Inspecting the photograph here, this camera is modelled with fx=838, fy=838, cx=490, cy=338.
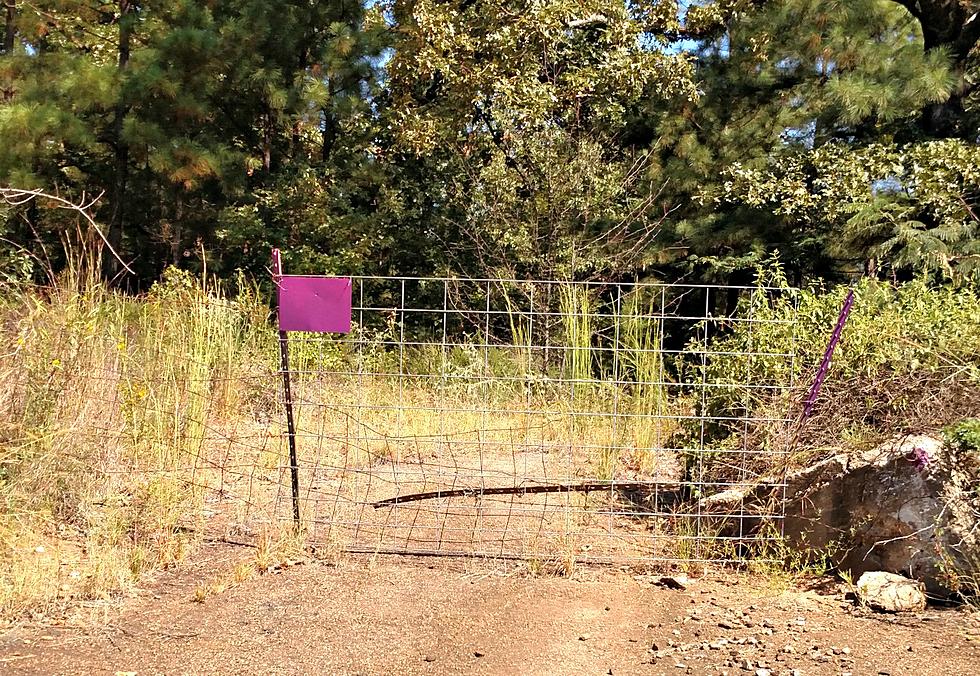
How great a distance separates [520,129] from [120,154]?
16.4 feet

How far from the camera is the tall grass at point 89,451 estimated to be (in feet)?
11.1

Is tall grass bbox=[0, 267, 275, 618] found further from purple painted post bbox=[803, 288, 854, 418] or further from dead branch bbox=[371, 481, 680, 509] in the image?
purple painted post bbox=[803, 288, 854, 418]

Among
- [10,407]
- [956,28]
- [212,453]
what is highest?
[956,28]

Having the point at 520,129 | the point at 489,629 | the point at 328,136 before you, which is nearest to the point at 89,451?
the point at 489,629

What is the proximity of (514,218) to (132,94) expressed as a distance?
14.6 feet

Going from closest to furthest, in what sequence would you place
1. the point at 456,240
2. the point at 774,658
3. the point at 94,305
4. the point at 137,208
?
the point at 774,658 < the point at 94,305 < the point at 456,240 < the point at 137,208

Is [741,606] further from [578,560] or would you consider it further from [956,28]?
[956,28]

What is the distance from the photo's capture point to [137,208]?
11195mm

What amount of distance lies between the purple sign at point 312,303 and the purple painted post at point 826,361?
6.76ft

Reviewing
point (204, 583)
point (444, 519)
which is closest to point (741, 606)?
point (444, 519)

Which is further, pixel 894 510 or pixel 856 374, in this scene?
pixel 856 374

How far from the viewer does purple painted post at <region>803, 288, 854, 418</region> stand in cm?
347

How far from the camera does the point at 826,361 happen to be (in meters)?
3.51

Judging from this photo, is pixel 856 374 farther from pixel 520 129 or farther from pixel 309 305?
pixel 520 129
